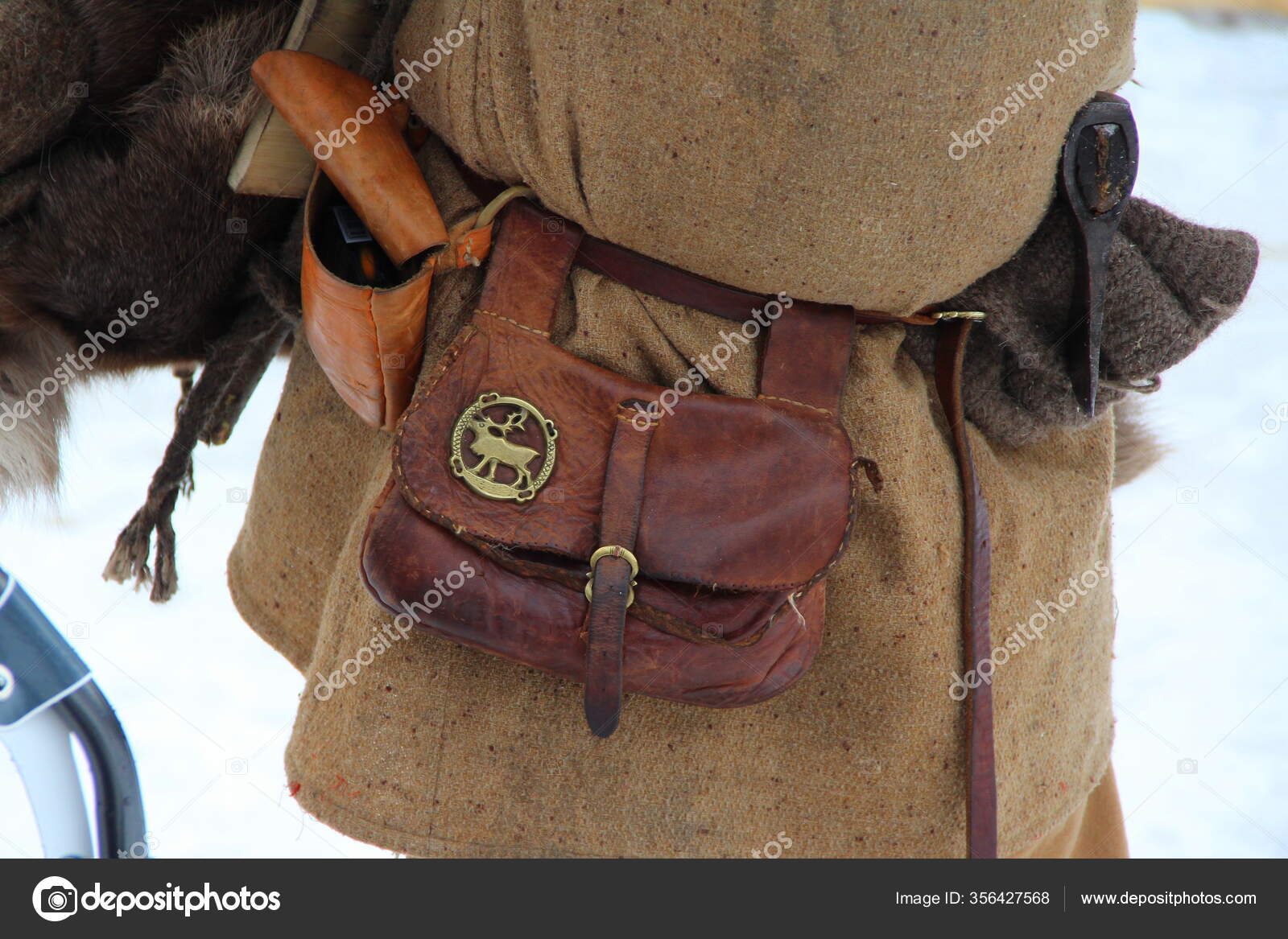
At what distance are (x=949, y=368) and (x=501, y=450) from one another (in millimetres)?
309

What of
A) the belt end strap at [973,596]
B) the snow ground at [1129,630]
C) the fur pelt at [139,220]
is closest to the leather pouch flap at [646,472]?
the belt end strap at [973,596]

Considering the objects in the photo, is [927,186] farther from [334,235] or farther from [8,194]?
[8,194]

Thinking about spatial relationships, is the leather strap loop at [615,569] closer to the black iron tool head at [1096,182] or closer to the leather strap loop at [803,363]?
the leather strap loop at [803,363]

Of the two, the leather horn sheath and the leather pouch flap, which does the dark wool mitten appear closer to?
the leather pouch flap

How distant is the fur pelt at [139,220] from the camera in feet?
2.28

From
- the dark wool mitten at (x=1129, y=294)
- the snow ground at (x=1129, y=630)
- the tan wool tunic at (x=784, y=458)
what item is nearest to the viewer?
the tan wool tunic at (x=784, y=458)

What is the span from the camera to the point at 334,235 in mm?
713

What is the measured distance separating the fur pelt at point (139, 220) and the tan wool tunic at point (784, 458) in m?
0.11

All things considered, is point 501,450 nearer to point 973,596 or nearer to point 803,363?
point 803,363

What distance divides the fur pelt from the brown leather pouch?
23 cm

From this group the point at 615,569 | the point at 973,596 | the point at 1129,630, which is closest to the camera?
the point at 615,569

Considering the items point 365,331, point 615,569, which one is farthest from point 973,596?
point 365,331

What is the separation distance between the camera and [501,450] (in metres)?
0.63

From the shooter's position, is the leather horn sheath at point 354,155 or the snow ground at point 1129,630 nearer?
the leather horn sheath at point 354,155
